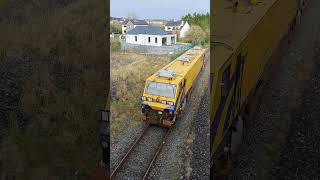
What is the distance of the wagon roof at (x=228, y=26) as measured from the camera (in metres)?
3.32

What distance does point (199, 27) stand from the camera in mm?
3494

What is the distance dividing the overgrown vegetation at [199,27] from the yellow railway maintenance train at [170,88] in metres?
0.11

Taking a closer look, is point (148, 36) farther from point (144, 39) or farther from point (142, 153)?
point (142, 153)

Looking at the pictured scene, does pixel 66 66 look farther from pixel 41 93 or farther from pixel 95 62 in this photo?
pixel 95 62

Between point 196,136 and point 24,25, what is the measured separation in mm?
4503

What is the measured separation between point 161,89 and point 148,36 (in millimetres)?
698

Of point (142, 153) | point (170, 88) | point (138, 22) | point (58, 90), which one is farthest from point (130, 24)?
point (58, 90)

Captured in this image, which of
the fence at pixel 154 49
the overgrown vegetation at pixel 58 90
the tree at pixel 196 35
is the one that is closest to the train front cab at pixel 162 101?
the fence at pixel 154 49

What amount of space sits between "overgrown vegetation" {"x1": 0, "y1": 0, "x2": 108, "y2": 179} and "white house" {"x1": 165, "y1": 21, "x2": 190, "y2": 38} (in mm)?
937

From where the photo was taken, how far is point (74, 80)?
4.76m

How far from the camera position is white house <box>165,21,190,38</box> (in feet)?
11.4

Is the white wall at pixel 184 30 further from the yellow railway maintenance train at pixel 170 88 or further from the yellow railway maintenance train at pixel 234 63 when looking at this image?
the yellow railway maintenance train at pixel 234 63

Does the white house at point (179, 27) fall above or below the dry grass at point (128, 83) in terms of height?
above

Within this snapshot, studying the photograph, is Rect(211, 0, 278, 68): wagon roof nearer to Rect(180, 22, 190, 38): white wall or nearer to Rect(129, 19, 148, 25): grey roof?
Rect(180, 22, 190, 38): white wall
